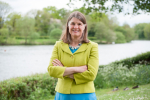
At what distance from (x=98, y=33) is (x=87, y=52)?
92.9 feet

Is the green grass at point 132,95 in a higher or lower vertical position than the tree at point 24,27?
lower

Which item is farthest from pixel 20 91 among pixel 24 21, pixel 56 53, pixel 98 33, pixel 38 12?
pixel 38 12

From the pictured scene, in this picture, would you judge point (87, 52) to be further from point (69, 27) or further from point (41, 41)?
point (41, 41)

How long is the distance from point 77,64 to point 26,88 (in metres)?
5.22

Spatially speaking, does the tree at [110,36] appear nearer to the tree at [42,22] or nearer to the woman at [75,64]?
the tree at [42,22]

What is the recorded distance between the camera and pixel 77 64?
7.15 ft

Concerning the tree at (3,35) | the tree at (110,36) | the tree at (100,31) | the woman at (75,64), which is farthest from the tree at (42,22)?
the woman at (75,64)

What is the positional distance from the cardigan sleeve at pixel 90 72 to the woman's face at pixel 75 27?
1.06 feet

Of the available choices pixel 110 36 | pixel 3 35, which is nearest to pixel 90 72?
pixel 3 35

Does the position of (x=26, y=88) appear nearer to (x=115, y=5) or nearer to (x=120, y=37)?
(x=115, y=5)

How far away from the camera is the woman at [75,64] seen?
82.4 inches

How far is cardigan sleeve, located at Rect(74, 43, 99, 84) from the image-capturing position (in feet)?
6.91

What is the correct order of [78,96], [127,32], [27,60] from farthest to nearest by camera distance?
[127,32] < [27,60] < [78,96]

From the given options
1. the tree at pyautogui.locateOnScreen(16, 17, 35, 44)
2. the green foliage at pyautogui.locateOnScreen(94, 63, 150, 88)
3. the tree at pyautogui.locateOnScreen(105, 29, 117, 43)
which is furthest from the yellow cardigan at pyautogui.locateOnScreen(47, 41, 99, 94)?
the tree at pyautogui.locateOnScreen(16, 17, 35, 44)
